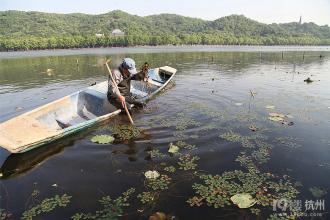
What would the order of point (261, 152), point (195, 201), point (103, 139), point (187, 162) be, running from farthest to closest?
point (103, 139) → point (261, 152) → point (187, 162) → point (195, 201)

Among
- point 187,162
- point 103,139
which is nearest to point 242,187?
point 187,162

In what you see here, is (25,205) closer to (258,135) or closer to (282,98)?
(258,135)

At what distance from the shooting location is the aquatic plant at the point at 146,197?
21.4 feet

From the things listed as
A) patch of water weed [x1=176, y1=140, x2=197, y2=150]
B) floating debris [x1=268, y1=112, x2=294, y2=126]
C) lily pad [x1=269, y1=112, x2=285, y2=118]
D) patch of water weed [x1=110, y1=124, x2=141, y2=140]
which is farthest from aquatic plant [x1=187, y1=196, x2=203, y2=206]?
lily pad [x1=269, y1=112, x2=285, y2=118]

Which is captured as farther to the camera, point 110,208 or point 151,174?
point 151,174

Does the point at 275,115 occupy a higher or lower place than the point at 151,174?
higher

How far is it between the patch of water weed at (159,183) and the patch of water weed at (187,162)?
31.1 inches

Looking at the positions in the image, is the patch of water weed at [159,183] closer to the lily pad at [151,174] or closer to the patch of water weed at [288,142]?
the lily pad at [151,174]

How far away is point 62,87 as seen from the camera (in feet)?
73.0

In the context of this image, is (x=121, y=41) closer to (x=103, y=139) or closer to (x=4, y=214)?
(x=103, y=139)

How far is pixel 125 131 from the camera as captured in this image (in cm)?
1103

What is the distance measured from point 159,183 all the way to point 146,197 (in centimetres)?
70

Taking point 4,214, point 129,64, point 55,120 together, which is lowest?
point 4,214

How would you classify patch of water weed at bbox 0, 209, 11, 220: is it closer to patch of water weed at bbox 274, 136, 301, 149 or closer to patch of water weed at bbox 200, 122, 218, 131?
patch of water weed at bbox 200, 122, 218, 131
